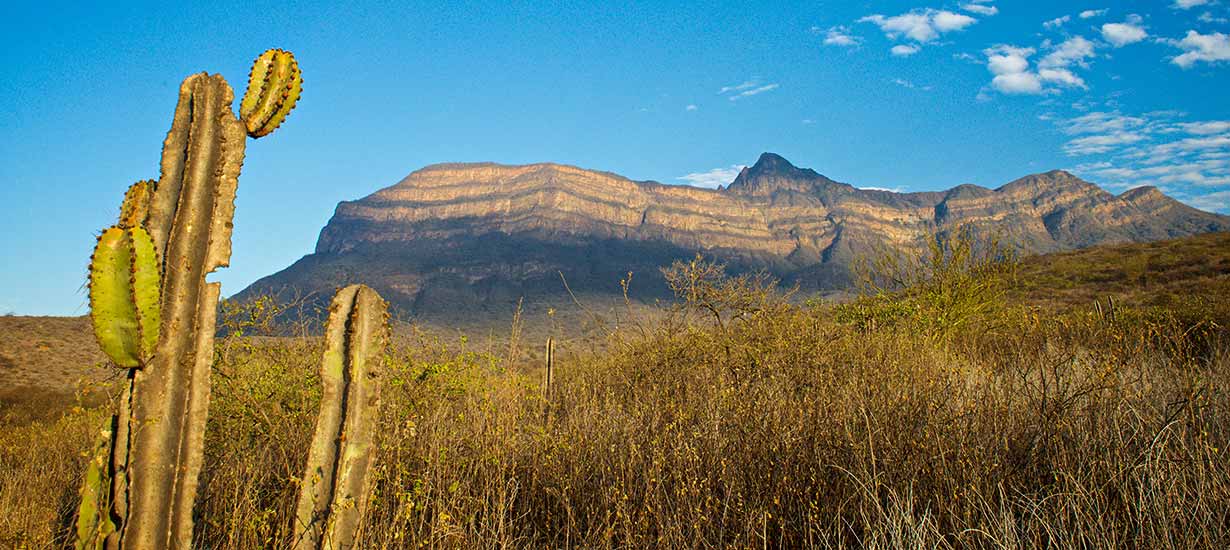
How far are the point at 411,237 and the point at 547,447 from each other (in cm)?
12356

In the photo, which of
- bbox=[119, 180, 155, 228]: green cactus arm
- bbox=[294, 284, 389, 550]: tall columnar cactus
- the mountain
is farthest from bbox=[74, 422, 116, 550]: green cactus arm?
the mountain

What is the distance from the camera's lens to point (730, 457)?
4008mm

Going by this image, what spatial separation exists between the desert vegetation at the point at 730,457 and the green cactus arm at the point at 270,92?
157 cm

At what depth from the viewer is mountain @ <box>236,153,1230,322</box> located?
314 ft

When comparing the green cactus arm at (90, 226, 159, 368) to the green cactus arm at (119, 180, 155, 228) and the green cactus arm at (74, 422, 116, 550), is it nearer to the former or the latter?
the green cactus arm at (119, 180, 155, 228)

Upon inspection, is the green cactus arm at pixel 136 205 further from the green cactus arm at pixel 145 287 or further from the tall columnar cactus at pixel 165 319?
the green cactus arm at pixel 145 287

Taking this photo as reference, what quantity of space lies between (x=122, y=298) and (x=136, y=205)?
1.58ft

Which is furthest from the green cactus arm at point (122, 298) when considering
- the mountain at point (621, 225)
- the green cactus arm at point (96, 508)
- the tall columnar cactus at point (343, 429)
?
the mountain at point (621, 225)

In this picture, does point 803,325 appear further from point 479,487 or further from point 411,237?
point 411,237

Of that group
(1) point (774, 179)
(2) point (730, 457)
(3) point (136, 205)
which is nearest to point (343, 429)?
(3) point (136, 205)

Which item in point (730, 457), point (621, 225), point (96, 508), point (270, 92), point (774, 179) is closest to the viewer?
point (96, 508)

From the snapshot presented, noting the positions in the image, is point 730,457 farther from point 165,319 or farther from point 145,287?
point 145,287

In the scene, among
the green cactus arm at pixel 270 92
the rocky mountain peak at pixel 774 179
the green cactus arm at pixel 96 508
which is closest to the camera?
the green cactus arm at pixel 96 508

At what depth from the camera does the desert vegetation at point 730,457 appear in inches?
118
